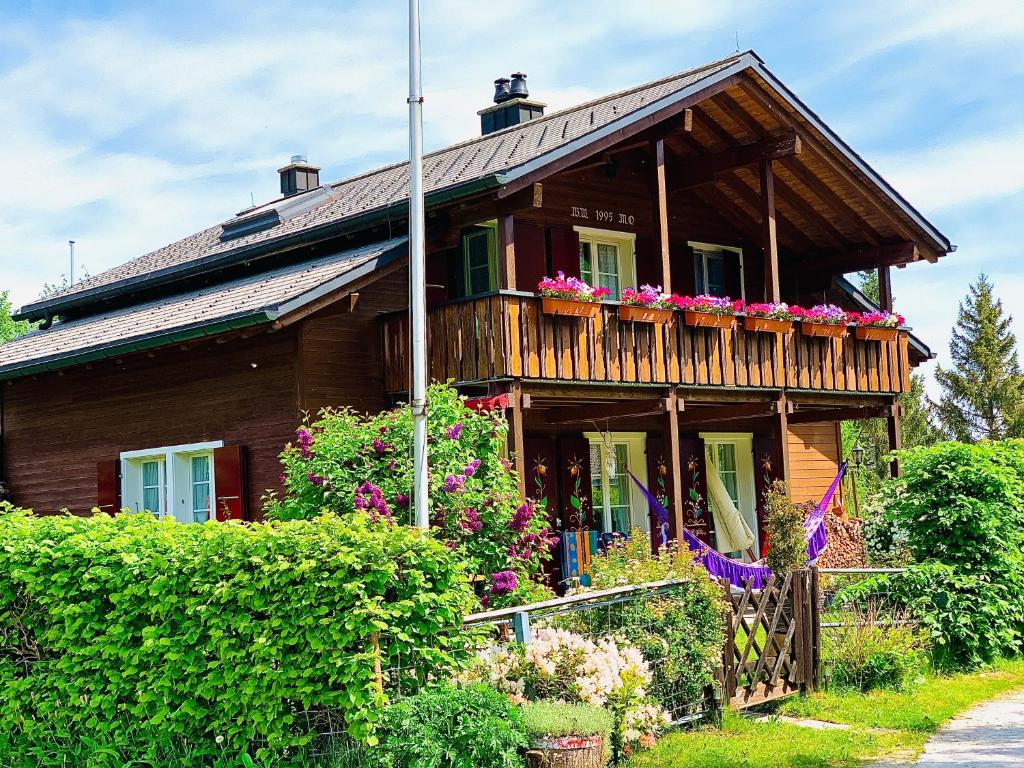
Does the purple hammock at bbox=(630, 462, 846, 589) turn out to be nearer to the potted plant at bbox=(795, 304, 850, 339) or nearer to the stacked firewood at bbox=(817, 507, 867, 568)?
the stacked firewood at bbox=(817, 507, 867, 568)

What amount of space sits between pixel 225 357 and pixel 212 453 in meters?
A: 1.17

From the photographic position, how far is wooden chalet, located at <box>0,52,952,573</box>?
14148mm

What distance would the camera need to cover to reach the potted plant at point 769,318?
648 inches

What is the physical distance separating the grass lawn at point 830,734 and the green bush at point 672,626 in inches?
14.8

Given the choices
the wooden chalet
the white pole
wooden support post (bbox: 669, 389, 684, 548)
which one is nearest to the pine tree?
the wooden chalet

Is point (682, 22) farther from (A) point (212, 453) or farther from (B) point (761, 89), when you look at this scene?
(A) point (212, 453)

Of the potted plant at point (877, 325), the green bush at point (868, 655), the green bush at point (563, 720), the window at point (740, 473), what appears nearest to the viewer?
the green bush at point (563, 720)

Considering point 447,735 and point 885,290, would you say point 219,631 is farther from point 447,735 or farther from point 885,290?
point 885,290

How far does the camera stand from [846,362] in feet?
59.7

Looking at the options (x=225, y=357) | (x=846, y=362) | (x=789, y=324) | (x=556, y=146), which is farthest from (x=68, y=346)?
(x=846, y=362)

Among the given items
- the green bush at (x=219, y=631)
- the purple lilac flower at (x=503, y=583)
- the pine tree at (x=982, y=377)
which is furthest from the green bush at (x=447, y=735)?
the pine tree at (x=982, y=377)

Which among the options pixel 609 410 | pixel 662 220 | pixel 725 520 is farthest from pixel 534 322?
pixel 725 520

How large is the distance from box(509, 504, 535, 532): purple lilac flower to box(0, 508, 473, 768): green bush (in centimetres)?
335

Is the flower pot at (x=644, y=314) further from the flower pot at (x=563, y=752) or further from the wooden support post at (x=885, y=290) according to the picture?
the flower pot at (x=563, y=752)
